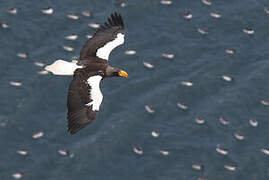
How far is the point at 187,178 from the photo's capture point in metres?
74.1

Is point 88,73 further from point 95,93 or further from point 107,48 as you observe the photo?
point 107,48

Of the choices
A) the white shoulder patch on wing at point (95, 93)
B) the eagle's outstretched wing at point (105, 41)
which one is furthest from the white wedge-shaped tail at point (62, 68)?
the eagle's outstretched wing at point (105, 41)

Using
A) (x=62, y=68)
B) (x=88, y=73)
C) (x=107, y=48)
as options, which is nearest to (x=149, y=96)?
(x=107, y=48)

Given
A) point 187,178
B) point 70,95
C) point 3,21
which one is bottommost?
point 187,178

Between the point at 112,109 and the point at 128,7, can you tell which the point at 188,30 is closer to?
the point at 128,7

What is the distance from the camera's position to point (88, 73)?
159 feet

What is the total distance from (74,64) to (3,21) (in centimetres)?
3595

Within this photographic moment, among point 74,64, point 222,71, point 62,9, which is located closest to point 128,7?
point 62,9

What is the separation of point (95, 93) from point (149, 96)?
31.2 metres

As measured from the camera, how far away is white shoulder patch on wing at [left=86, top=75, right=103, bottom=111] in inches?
1839

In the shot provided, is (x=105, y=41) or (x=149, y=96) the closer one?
(x=105, y=41)

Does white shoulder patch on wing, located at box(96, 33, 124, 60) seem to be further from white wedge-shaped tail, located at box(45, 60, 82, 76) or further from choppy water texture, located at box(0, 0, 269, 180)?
choppy water texture, located at box(0, 0, 269, 180)

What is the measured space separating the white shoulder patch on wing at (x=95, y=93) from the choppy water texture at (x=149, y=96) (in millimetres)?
26981

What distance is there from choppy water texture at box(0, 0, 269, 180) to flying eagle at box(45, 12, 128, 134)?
79.5ft
